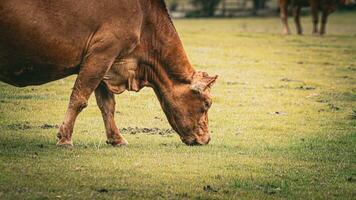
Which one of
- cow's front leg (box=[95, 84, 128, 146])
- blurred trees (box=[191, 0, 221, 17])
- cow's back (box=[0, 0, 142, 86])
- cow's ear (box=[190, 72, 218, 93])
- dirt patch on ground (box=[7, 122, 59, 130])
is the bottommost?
blurred trees (box=[191, 0, 221, 17])

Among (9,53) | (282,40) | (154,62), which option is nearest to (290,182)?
(154,62)

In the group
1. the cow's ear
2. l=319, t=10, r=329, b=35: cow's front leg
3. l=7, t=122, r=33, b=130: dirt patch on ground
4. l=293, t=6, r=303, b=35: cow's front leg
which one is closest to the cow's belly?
the cow's ear

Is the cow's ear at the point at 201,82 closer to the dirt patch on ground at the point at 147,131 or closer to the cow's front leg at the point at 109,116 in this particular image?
the cow's front leg at the point at 109,116

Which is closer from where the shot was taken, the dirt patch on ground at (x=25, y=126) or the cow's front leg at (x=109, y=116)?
the cow's front leg at (x=109, y=116)

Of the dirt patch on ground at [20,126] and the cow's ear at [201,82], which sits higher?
the cow's ear at [201,82]

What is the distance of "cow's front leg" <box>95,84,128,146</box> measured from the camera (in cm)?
1472

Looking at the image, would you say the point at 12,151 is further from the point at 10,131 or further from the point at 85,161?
the point at 10,131

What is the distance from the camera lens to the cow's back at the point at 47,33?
43.1 feet

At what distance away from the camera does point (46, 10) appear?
13.3 meters

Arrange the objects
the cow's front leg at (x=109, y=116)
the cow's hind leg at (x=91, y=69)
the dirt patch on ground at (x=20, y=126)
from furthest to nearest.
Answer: the dirt patch on ground at (x=20, y=126)
the cow's front leg at (x=109, y=116)
the cow's hind leg at (x=91, y=69)

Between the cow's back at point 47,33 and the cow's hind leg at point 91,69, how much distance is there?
0.12m

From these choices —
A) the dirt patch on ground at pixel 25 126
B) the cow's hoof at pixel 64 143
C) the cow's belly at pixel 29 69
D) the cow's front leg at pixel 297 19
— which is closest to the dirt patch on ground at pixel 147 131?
the dirt patch on ground at pixel 25 126

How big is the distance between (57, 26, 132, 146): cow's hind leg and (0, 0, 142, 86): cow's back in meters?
0.12

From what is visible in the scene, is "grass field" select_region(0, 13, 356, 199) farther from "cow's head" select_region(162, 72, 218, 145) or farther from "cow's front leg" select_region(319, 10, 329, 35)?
"cow's front leg" select_region(319, 10, 329, 35)
